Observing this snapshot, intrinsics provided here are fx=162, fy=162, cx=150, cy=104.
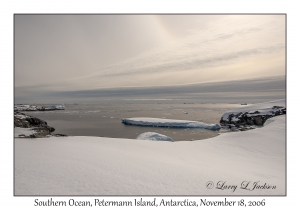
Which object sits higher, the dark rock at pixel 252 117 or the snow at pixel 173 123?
the dark rock at pixel 252 117

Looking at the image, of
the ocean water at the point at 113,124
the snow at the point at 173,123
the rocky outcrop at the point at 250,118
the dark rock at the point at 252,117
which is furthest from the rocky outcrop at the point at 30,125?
the dark rock at the point at 252,117

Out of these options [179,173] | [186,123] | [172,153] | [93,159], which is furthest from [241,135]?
[186,123]

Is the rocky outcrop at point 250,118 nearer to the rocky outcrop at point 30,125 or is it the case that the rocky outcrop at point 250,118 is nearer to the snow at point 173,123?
the snow at point 173,123

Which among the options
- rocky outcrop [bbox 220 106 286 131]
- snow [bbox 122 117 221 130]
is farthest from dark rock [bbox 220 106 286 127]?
snow [bbox 122 117 221 130]

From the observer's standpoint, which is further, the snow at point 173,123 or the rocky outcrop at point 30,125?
the snow at point 173,123

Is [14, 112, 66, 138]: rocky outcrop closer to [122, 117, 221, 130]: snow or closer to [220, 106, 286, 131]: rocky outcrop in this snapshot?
[122, 117, 221, 130]: snow

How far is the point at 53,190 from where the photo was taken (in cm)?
294

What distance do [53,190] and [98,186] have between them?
2.58 feet

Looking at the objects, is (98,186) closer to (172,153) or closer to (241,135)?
(172,153)

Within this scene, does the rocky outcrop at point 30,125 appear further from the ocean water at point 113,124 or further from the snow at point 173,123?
the snow at point 173,123

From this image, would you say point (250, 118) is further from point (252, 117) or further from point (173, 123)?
point (173, 123)

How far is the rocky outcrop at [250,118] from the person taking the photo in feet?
76.7

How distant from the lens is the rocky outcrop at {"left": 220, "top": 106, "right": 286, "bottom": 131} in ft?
76.7
